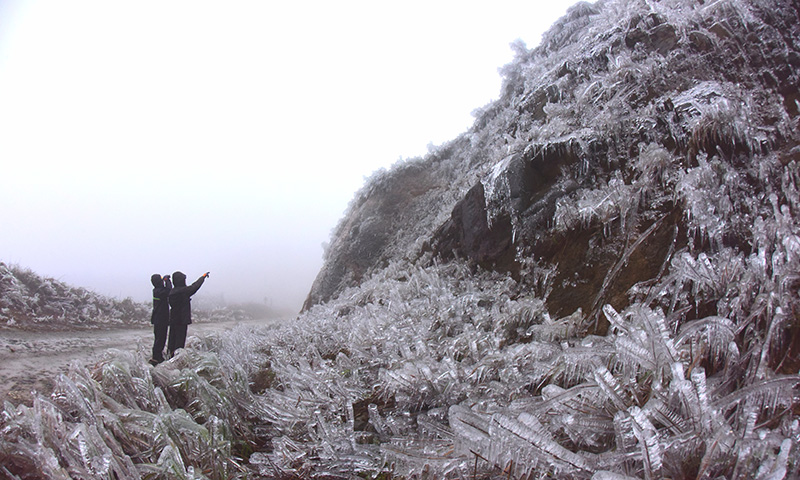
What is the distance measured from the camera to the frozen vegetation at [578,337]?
124cm

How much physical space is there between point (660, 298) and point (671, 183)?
1435 mm

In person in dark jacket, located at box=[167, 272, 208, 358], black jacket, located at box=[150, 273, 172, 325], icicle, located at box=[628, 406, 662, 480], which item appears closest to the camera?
icicle, located at box=[628, 406, 662, 480]

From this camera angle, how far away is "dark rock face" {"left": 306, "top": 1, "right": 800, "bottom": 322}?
2.89 meters

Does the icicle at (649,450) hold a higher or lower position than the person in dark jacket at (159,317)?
lower

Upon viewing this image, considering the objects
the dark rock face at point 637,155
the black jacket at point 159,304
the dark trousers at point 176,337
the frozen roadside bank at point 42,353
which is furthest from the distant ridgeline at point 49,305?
the dark rock face at point 637,155

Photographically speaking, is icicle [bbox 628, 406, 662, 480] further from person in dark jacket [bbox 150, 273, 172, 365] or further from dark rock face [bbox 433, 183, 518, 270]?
person in dark jacket [bbox 150, 273, 172, 365]

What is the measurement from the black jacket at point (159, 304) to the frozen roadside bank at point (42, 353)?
1.50ft

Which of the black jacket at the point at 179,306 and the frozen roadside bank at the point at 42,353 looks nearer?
the frozen roadside bank at the point at 42,353

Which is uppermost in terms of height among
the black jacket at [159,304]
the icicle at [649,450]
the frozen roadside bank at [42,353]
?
the black jacket at [159,304]

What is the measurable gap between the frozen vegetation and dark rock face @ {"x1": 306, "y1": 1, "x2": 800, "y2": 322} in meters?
0.02

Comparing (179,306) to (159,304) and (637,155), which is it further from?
(637,155)

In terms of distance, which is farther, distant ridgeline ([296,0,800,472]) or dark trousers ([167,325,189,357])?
dark trousers ([167,325,189,357])

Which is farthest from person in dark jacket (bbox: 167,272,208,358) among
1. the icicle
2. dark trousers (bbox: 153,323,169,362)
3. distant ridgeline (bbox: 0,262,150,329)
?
the icicle

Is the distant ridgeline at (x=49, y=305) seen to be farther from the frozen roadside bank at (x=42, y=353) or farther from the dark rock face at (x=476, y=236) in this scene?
the dark rock face at (x=476, y=236)
